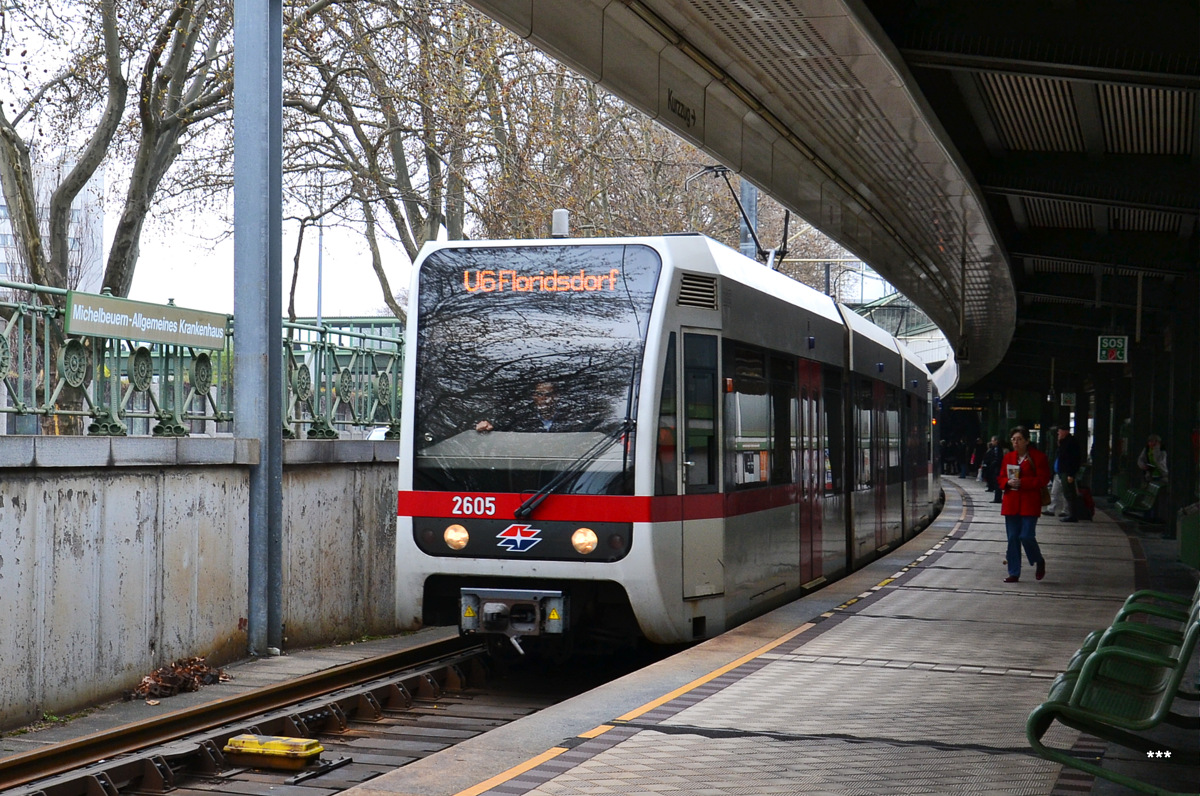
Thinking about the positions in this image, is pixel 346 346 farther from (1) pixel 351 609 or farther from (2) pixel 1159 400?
(2) pixel 1159 400

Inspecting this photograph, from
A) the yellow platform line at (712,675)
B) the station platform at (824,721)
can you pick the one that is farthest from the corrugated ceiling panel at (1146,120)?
the yellow platform line at (712,675)

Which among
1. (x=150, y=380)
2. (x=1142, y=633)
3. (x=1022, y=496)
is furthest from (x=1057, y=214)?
(x=1142, y=633)

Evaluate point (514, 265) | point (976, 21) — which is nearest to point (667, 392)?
point (514, 265)

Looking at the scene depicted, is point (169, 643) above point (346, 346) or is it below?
below

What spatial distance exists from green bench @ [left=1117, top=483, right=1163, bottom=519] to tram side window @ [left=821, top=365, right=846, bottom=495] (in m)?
11.8

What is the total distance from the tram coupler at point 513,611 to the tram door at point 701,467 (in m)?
0.98

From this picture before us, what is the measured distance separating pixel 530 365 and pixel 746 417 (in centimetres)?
208

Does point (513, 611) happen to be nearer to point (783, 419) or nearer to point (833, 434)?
point (783, 419)

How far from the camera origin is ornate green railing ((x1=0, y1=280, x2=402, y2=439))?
9.62m

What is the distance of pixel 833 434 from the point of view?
14.7m

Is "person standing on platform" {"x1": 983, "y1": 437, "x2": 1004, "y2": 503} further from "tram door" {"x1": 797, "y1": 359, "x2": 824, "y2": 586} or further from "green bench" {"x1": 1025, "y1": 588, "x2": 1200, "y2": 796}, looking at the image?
"green bench" {"x1": 1025, "y1": 588, "x2": 1200, "y2": 796}

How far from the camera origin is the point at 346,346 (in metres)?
14.4

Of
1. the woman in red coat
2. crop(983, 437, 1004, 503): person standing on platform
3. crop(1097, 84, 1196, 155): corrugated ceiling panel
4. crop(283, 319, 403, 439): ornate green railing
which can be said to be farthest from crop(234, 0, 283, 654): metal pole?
crop(983, 437, 1004, 503): person standing on platform

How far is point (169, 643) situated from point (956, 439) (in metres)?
61.9
